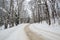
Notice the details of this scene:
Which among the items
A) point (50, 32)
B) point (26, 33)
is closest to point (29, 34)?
point (26, 33)

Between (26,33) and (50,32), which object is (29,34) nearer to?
(26,33)

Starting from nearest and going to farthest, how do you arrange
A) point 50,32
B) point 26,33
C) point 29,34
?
1. point 29,34
2. point 26,33
3. point 50,32

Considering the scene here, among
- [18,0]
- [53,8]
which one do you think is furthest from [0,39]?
[18,0]

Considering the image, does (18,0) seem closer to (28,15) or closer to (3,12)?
(3,12)

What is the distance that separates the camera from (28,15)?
84.8 m

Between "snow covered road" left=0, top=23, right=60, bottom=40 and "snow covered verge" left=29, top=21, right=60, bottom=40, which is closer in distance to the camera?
"snow covered road" left=0, top=23, right=60, bottom=40

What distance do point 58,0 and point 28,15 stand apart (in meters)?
56.5

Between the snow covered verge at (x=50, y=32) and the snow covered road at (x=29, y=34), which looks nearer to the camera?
the snow covered road at (x=29, y=34)

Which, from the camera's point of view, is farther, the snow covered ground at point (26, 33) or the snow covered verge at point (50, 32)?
the snow covered verge at point (50, 32)

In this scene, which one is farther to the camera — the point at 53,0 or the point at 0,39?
the point at 53,0

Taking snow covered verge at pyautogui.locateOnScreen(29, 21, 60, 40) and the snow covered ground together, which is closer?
the snow covered ground

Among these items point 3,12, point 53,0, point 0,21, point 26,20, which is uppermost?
point 53,0

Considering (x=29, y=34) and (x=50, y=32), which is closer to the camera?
(x=29, y=34)

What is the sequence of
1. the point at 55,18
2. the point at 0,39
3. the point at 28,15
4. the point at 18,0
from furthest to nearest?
the point at 28,15 → the point at 18,0 → the point at 55,18 → the point at 0,39
